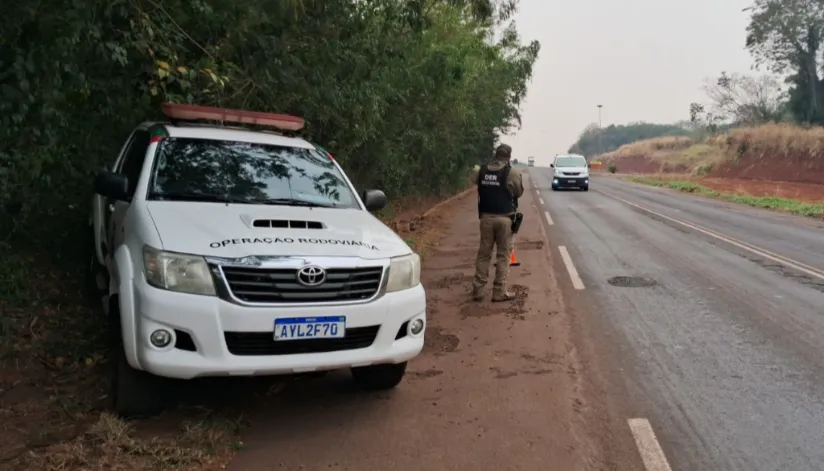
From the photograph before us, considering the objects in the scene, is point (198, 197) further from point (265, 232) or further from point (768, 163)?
point (768, 163)

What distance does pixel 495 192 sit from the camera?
829 centimetres

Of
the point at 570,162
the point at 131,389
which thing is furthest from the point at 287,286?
the point at 570,162

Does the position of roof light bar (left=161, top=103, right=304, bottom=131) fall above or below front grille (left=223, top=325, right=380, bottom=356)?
above

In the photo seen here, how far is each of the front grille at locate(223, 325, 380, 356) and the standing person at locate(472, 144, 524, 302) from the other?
4081 mm

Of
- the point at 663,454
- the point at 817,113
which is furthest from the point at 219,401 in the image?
the point at 817,113

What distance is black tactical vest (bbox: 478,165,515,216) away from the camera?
823 cm

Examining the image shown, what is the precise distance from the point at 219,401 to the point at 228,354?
1.01 m

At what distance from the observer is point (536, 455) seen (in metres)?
4.10

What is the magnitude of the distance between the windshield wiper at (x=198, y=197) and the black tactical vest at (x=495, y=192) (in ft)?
12.5

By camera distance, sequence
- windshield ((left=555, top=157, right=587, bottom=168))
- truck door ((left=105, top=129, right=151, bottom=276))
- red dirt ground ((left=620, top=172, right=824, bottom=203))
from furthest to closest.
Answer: windshield ((left=555, top=157, right=587, bottom=168)) → red dirt ground ((left=620, top=172, right=824, bottom=203)) → truck door ((left=105, top=129, right=151, bottom=276))

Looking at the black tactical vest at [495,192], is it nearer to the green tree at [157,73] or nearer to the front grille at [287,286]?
the green tree at [157,73]

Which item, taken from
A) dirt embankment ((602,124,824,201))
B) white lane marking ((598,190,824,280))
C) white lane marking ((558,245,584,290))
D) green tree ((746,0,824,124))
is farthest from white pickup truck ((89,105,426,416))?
green tree ((746,0,824,124))

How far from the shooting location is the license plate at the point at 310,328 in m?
4.12

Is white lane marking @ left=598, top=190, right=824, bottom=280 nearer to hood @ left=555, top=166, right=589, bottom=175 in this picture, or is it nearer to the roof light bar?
the roof light bar
